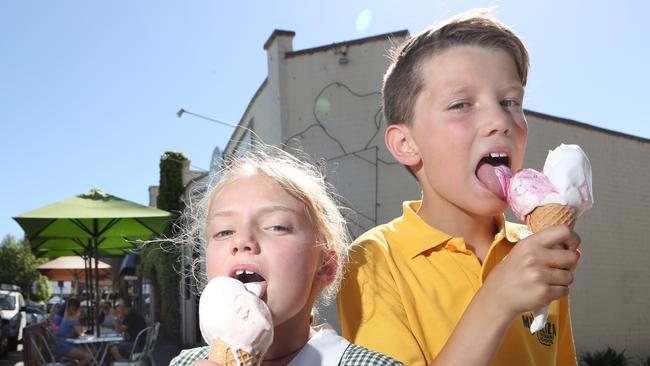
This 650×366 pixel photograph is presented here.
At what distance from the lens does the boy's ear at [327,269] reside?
160cm

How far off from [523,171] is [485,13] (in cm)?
60

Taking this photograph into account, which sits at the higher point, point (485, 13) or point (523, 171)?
point (485, 13)

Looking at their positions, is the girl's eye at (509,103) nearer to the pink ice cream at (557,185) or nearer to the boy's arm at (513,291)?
the pink ice cream at (557,185)

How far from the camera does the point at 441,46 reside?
1.68 m

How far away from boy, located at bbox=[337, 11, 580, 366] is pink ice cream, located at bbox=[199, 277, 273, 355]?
335 mm

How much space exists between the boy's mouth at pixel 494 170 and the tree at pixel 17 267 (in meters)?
64.0

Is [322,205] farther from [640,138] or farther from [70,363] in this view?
[640,138]

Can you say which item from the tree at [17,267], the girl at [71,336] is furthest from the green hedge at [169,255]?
the tree at [17,267]

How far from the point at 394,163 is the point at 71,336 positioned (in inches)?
259

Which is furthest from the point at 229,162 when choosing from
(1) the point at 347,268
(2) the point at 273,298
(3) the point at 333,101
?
(3) the point at 333,101

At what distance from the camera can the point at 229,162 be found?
191 centimetres

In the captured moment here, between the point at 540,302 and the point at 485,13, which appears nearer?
the point at 540,302

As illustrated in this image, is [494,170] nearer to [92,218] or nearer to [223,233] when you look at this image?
[223,233]

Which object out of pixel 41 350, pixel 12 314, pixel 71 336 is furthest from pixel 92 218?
pixel 12 314
